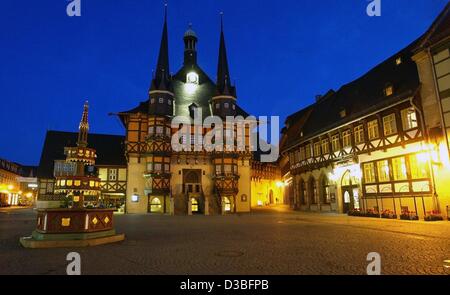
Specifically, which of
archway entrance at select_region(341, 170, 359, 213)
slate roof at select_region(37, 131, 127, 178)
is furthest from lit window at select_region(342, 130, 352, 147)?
slate roof at select_region(37, 131, 127, 178)

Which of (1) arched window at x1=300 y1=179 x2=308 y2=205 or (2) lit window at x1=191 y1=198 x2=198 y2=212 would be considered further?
(2) lit window at x1=191 y1=198 x2=198 y2=212

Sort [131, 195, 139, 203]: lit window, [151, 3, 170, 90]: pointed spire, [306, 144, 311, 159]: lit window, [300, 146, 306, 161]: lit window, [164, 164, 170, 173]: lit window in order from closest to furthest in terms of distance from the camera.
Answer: [306, 144, 311, 159]: lit window
[300, 146, 306, 161]: lit window
[164, 164, 170, 173]: lit window
[131, 195, 139, 203]: lit window
[151, 3, 170, 90]: pointed spire

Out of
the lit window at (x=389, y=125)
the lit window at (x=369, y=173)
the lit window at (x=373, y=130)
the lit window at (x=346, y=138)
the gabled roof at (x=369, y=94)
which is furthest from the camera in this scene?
the lit window at (x=346, y=138)

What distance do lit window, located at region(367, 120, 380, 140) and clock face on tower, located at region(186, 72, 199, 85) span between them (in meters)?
26.7

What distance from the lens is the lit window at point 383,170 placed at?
2154 cm

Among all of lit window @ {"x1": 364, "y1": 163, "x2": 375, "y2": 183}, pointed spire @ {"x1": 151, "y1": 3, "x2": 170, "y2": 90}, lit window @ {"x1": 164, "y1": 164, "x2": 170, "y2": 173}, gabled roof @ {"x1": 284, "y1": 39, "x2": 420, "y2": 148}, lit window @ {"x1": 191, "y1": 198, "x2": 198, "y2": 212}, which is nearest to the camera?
gabled roof @ {"x1": 284, "y1": 39, "x2": 420, "y2": 148}

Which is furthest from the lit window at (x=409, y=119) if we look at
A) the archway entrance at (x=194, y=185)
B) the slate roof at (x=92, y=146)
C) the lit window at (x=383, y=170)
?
the slate roof at (x=92, y=146)

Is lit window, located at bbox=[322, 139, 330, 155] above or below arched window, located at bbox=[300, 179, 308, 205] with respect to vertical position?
above

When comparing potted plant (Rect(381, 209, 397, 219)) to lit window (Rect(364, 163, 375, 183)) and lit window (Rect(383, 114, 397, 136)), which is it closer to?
lit window (Rect(364, 163, 375, 183))

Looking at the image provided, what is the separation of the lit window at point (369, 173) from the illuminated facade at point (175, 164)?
51.5 feet

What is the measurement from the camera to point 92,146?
45.8 meters

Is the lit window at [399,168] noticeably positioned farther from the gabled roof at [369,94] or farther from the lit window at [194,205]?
the lit window at [194,205]

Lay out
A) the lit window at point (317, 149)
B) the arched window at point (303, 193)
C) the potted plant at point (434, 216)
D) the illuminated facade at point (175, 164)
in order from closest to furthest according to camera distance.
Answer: the potted plant at point (434, 216), the lit window at point (317, 149), the arched window at point (303, 193), the illuminated facade at point (175, 164)

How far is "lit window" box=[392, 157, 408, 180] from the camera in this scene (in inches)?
794
